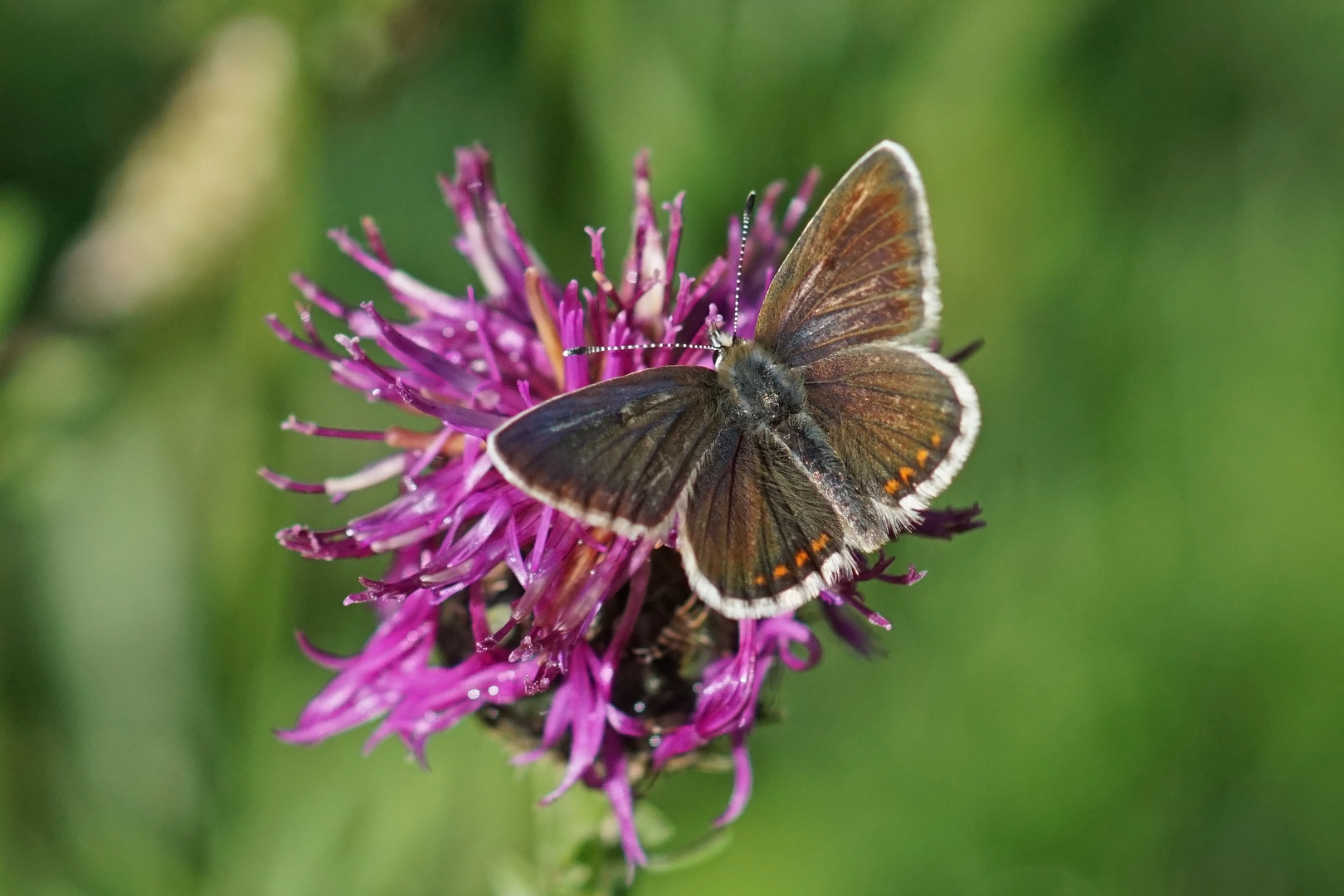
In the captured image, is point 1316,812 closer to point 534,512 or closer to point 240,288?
point 534,512

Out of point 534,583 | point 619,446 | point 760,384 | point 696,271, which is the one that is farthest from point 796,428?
point 696,271

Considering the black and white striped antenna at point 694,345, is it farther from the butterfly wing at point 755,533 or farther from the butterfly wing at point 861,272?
the butterfly wing at point 755,533

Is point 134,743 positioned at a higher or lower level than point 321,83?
lower

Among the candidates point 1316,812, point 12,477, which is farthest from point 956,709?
point 12,477

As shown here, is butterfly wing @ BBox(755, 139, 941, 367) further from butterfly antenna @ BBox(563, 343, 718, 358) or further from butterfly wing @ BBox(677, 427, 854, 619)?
butterfly wing @ BBox(677, 427, 854, 619)

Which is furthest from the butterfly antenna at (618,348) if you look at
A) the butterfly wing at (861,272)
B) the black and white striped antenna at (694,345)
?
the butterfly wing at (861,272)

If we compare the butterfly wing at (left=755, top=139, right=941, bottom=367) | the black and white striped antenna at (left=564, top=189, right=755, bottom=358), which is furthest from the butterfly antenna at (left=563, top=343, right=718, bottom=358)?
the butterfly wing at (left=755, top=139, right=941, bottom=367)
